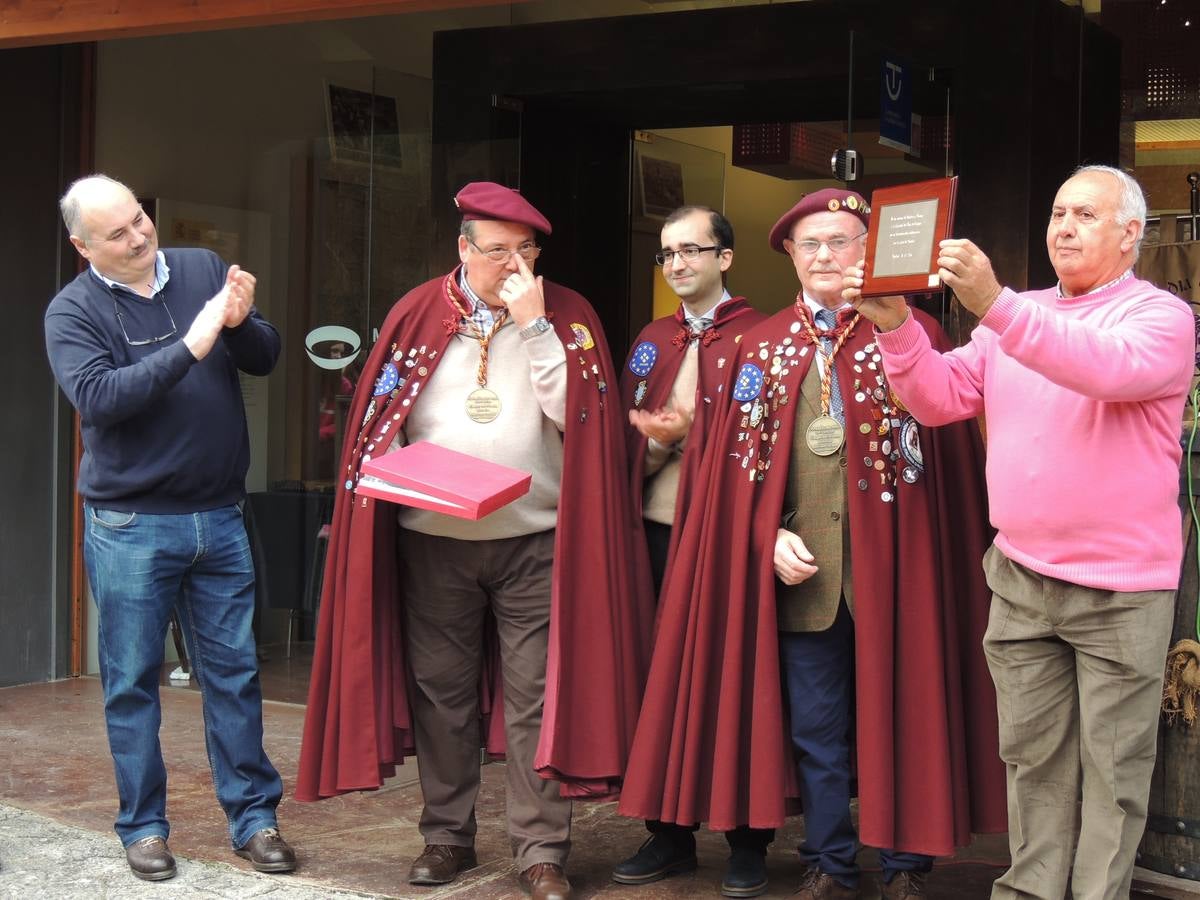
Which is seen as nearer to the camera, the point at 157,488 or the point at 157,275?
the point at 157,488

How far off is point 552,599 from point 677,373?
30.6 inches

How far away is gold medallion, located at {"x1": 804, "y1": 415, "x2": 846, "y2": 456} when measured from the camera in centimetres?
413

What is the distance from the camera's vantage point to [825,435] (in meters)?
4.14

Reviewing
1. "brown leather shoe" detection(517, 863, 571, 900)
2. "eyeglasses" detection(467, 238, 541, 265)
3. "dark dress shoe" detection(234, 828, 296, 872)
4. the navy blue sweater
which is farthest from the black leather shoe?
"eyeglasses" detection(467, 238, 541, 265)

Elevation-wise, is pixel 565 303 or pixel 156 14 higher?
pixel 156 14

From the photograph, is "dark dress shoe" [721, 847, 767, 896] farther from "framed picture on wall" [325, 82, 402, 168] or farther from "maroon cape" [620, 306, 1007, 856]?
"framed picture on wall" [325, 82, 402, 168]

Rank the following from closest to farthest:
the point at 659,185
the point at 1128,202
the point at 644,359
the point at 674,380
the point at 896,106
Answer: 1. the point at 1128,202
2. the point at 674,380
3. the point at 644,359
4. the point at 896,106
5. the point at 659,185

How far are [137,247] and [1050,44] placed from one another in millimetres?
3228

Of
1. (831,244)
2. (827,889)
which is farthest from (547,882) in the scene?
(831,244)

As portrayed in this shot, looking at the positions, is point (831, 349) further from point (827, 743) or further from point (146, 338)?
point (146, 338)

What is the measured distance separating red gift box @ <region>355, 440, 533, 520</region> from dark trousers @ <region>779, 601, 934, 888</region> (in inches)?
33.7

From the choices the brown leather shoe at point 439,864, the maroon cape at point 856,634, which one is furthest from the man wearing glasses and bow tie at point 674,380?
the brown leather shoe at point 439,864

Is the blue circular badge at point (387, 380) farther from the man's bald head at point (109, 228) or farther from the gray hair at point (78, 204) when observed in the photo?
the gray hair at point (78, 204)

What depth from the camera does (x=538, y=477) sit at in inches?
174
